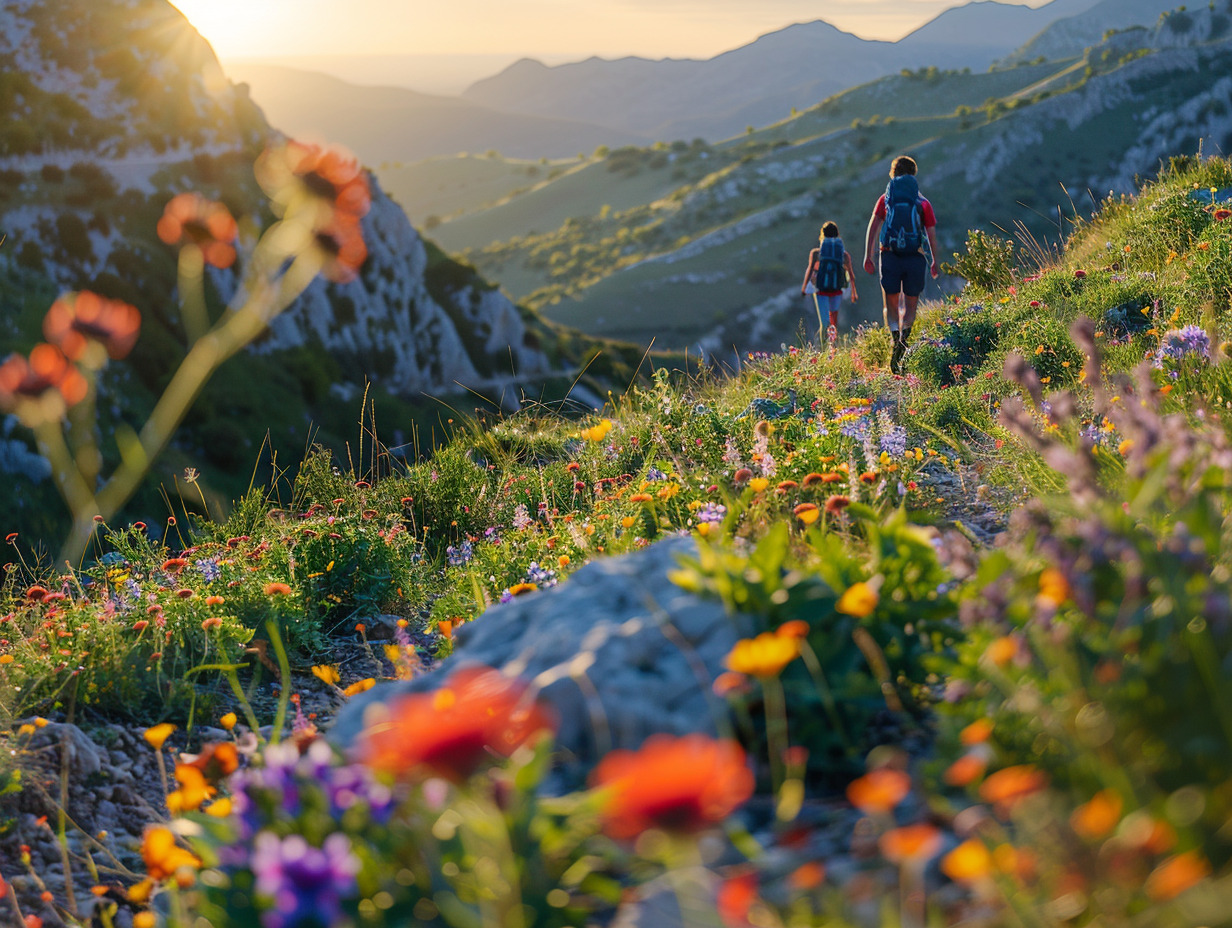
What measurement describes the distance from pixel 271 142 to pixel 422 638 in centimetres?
3049

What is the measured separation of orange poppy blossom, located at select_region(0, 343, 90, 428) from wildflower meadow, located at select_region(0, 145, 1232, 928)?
11 mm

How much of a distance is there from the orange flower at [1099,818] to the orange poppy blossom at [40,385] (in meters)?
2.19

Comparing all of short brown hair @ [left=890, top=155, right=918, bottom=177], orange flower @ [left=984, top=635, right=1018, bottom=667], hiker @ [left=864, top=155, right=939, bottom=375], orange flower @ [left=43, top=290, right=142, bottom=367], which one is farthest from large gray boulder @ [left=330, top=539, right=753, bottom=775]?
short brown hair @ [left=890, top=155, right=918, bottom=177]

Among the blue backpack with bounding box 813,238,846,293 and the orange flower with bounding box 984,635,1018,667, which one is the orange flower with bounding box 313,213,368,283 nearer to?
the orange flower with bounding box 984,635,1018,667

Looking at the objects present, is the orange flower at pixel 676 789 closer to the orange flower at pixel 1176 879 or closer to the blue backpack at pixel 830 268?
the orange flower at pixel 1176 879

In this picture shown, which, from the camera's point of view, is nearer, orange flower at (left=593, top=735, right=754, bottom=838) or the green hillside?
orange flower at (left=593, top=735, right=754, bottom=838)

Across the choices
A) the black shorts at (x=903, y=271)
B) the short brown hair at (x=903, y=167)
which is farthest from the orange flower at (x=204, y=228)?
the short brown hair at (x=903, y=167)

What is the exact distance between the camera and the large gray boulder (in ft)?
5.97

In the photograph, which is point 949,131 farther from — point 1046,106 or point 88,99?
point 88,99

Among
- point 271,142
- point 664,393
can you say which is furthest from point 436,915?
point 271,142

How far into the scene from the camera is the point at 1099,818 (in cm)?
102

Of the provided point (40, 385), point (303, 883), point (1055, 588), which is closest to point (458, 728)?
point (303, 883)

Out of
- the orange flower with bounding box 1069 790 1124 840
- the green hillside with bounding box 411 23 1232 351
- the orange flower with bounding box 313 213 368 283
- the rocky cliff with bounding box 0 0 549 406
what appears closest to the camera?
the orange flower with bounding box 1069 790 1124 840

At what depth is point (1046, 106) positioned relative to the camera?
268 feet
